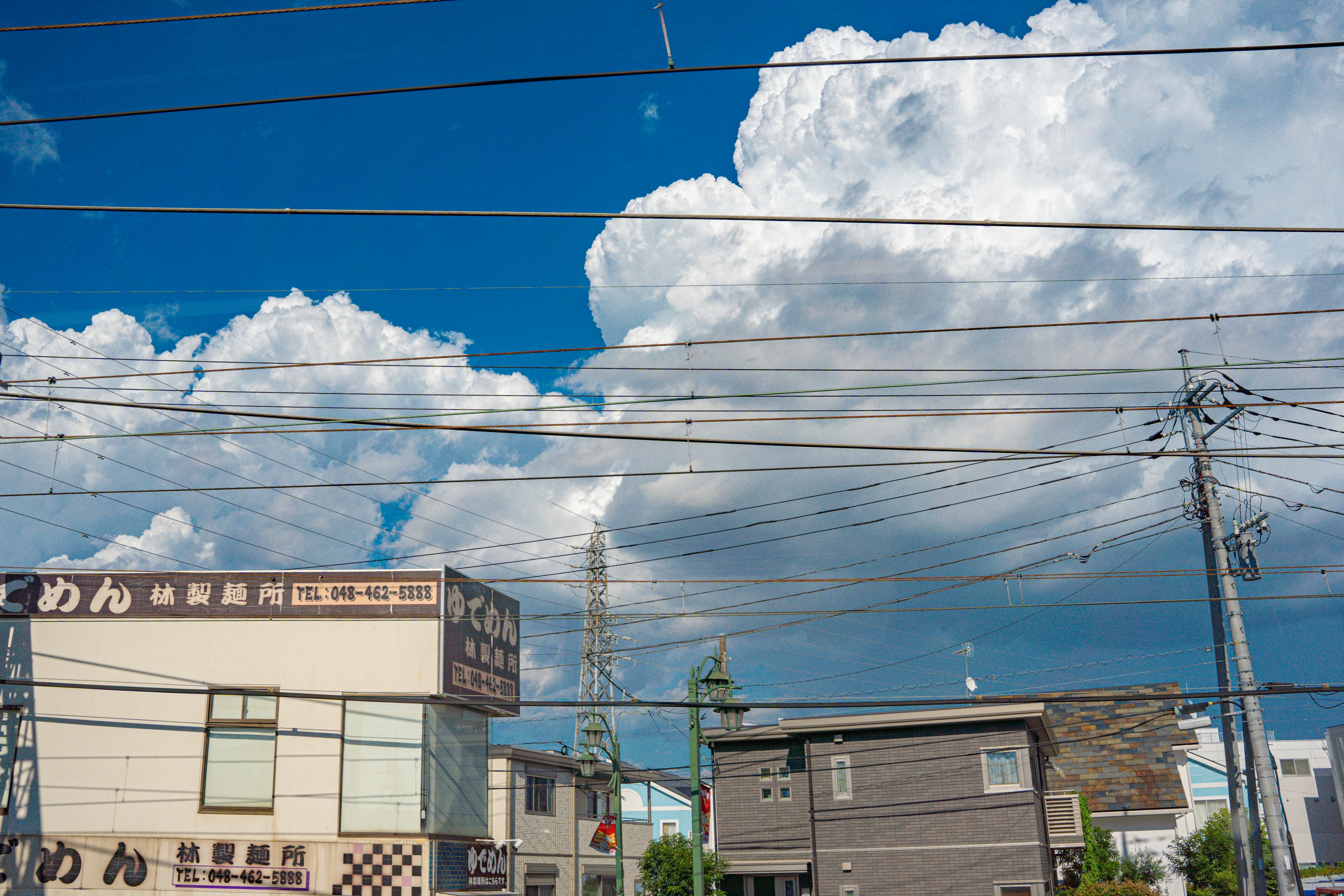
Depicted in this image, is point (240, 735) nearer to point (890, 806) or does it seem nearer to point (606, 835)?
point (606, 835)

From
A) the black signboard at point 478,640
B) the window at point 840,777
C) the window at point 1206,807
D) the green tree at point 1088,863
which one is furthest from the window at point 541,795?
the window at point 1206,807

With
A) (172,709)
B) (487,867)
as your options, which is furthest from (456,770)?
(172,709)

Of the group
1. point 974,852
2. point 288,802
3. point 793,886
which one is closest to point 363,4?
point 288,802

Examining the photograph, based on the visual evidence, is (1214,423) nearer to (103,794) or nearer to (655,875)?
(655,875)

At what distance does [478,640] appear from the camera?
2272 cm

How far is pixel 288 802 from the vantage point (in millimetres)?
19953

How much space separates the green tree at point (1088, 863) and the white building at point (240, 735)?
992 inches

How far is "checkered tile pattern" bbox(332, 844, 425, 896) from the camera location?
19438mm

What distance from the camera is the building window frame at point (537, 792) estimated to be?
1421 inches

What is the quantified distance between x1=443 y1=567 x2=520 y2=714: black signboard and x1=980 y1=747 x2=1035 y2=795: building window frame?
55.1ft

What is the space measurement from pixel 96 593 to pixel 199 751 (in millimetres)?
4120

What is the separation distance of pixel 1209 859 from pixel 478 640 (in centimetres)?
3741

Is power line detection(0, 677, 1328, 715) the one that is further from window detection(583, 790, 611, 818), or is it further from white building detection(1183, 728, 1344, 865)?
white building detection(1183, 728, 1344, 865)

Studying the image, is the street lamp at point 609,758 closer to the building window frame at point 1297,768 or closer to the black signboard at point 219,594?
the black signboard at point 219,594
